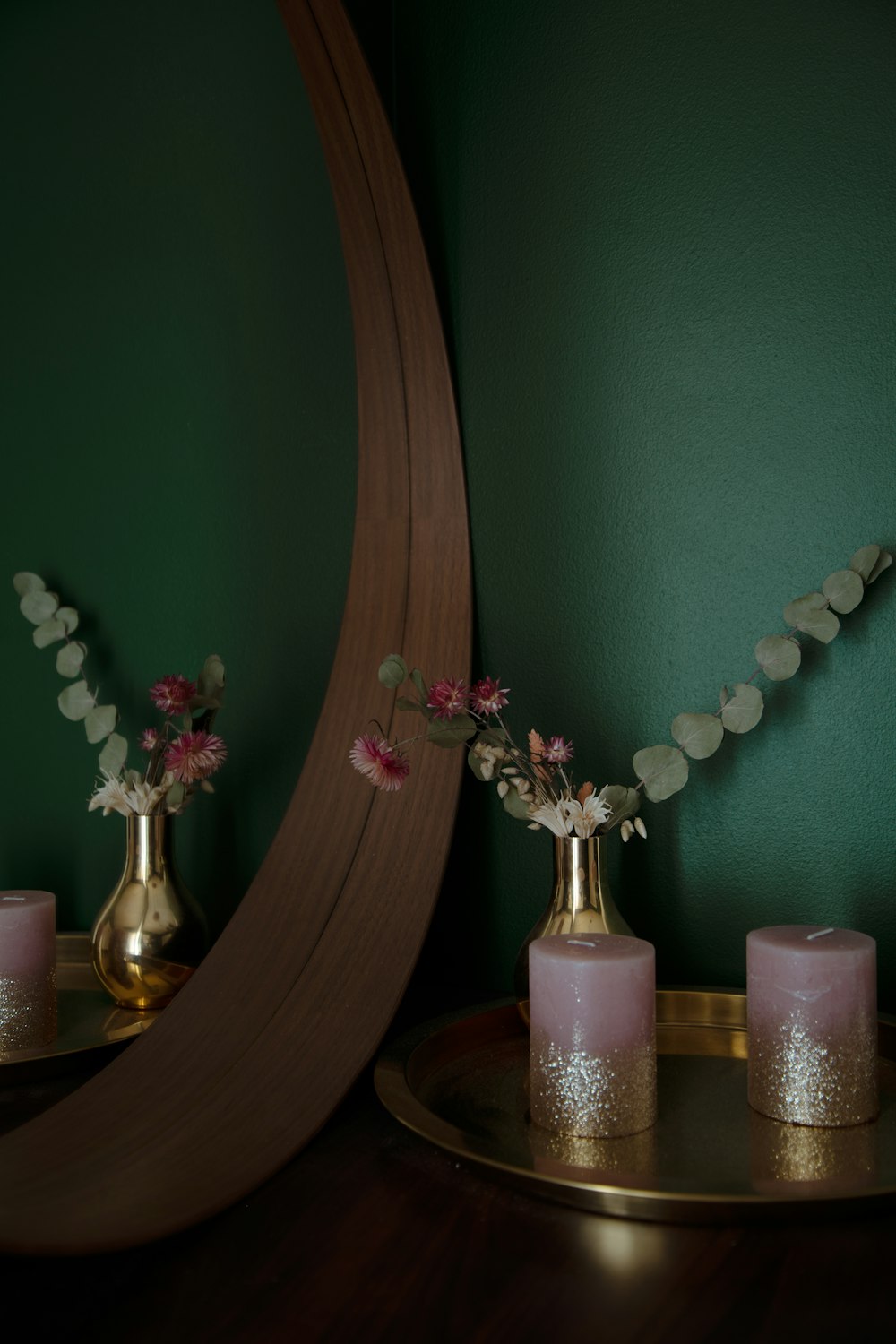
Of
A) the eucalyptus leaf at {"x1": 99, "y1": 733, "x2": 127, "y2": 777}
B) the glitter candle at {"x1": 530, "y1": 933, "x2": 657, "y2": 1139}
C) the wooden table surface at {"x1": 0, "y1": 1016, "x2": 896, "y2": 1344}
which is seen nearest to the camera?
the wooden table surface at {"x1": 0, "y1": 1016, "x2": 896, "y2": 1344}

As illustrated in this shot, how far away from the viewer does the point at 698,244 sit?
847 mm

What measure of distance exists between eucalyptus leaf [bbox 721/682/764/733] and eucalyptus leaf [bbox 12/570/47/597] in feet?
2.43

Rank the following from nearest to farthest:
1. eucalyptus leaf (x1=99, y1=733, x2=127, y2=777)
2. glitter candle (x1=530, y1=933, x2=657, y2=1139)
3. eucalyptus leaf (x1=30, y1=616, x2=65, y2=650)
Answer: glitter candle (x1=530, y1=933, x2=657, y2=1139), eucalyptus leaf (x1=99, y1=733, x2=127, y2=777), eucalyptus leaf (x1=30, y1=616, x2=65, y2=650)

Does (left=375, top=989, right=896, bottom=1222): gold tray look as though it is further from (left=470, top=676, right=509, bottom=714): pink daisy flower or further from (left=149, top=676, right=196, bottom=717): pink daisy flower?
(left=149, top=676, right=196, bottom=717): pink daisy flower

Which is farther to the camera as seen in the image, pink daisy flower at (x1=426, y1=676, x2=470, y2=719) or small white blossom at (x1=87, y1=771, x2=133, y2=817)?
small white blossom at (x1=87, y1=771, x2=133, y2=817)

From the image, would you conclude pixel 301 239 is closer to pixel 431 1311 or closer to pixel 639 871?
pixel 639 871

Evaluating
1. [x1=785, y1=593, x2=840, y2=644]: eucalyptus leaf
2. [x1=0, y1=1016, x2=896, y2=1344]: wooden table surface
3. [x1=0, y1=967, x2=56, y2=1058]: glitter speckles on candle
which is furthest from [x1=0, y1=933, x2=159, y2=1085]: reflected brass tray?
[x1=785, y1=593, x2=840, y2=644]: eucalyptus leaf

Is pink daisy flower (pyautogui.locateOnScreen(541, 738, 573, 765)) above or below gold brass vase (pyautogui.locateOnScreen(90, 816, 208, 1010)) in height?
above

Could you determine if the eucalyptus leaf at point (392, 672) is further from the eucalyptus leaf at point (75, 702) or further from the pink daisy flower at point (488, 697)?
the eucalyptus leaf at point (75, 702)

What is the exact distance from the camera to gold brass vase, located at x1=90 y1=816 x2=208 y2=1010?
89 cm

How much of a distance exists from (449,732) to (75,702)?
1.58ft

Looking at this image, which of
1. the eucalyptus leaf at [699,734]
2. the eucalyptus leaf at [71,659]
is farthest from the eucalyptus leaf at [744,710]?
the eucalyptus leaf at [71,659]

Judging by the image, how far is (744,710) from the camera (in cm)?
79

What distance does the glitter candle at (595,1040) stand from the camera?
2.05 ft
